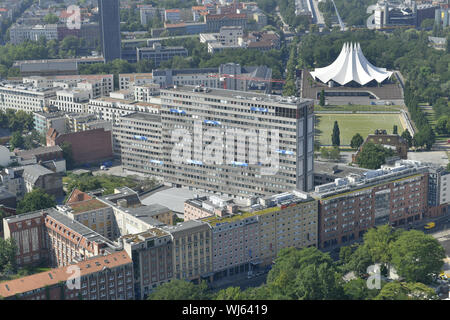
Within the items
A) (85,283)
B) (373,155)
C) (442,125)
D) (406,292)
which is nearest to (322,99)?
(442,125)

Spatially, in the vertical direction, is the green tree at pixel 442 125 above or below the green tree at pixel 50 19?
below

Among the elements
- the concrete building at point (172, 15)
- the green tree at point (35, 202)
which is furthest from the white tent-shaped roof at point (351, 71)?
the green tree at point (35, 202)

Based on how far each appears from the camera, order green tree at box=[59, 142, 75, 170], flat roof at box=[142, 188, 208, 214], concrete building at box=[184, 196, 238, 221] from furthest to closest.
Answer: green tree at box=[59, 142, 75, 170]
flat roof at box=[142, 188, 208, 214]
concrete building at box=[184, 196, 238, 221]

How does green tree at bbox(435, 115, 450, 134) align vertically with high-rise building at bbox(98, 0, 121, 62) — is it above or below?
below

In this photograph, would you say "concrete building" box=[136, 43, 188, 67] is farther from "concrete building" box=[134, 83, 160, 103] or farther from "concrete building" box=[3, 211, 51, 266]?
"concrete building" box=[3, 211, 51, 266]

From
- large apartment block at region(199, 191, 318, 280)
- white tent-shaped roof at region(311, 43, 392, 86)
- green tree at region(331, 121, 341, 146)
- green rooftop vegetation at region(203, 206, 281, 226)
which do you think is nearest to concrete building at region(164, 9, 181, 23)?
white tent-shaped roof at region(311, 43, 392, 86)

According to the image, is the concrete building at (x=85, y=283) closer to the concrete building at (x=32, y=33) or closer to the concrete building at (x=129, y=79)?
the concrete building at (x=129, y=79)

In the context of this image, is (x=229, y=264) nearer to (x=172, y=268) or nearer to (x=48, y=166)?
(x=172, y=268)

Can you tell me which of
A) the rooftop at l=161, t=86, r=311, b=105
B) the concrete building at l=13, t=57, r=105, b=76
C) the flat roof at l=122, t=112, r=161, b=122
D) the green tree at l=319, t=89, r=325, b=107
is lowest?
the green tree at l=319, t=89, r=325, b=107
